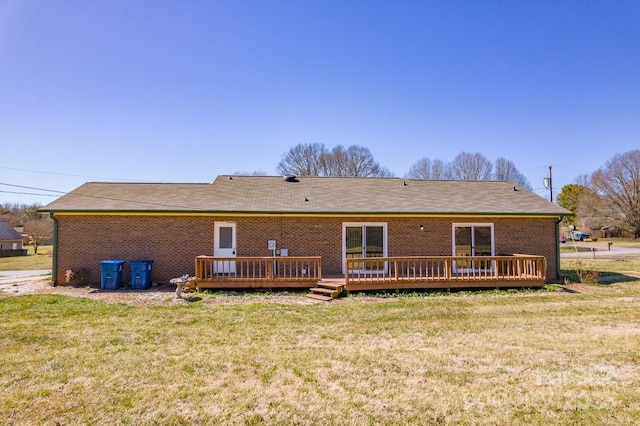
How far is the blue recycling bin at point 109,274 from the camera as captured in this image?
1156cm

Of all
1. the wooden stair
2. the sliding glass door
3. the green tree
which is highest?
the green tree

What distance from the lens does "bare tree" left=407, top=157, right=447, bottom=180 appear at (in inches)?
1820

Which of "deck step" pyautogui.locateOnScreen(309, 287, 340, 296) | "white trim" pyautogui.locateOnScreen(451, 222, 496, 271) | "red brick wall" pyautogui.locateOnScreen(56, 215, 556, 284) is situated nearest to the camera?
"deck step" pyautogui.locateOnScreen(309, 287, 340, 296)

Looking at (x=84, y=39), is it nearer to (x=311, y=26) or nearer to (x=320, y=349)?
(x=311, y=26)

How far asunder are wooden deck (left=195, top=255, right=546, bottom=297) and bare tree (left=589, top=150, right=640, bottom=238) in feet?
157

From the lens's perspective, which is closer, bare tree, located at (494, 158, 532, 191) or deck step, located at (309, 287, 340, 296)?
deck step, located at (309, 287, 340, 296)

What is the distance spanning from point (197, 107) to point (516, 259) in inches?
605

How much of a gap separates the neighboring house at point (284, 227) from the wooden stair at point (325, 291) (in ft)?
5.58

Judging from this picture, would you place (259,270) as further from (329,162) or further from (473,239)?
(329,162)

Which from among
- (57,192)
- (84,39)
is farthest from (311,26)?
(57,192)

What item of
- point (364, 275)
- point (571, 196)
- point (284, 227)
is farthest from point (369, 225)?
point (571, 196)

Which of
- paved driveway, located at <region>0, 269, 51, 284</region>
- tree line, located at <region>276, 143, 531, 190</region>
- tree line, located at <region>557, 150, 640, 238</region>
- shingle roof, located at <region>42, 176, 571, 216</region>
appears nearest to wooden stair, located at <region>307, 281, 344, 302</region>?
shingle roof, located at <region>42, 176, 571, 216</region>

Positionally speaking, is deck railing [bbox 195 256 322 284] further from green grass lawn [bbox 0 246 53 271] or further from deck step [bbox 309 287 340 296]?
green grass lawn [bbox 0 246 53 271]

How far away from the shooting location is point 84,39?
11.6 meters
